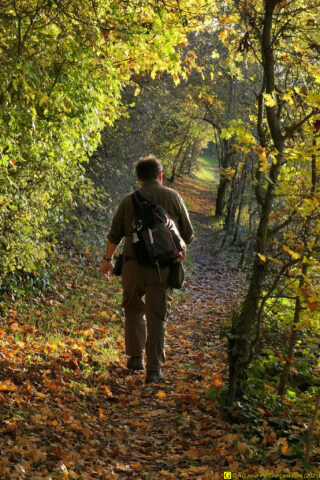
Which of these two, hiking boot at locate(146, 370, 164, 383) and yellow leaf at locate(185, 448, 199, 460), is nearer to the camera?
yellow leaf at locate(185, 448, 199, 460)

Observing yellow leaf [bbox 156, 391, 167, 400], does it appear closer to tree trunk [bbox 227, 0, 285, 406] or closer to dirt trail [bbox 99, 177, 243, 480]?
dirt trail [bbox 99, 177, 243, 480]

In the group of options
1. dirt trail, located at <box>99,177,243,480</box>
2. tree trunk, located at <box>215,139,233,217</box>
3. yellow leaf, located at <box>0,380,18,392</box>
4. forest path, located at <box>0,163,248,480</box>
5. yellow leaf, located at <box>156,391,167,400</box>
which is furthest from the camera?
tree trunk, located at <box>215,139,233,217</box>

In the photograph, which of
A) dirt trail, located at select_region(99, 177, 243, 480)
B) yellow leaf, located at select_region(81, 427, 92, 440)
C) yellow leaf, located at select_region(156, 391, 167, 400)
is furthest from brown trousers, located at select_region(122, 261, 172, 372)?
yellow leaf, located at select_region(81, 427, 92, 440)

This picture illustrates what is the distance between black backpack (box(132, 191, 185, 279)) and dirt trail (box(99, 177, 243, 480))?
138cm

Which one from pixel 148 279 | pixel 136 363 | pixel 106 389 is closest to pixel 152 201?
pixel 148 279

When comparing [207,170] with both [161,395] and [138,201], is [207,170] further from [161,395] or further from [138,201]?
[161,395]

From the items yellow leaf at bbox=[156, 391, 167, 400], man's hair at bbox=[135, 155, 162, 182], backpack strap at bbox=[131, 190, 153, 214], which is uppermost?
man's hair at bbox=[135, 155, 162, 182]

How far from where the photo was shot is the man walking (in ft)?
17.3

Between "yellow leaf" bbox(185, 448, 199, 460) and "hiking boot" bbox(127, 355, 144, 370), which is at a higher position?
"yellow leaf" bbox(185, 448, 199, 460)

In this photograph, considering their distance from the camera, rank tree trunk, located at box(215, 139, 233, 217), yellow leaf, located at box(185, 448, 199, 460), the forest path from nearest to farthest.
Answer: the forest path < yellow leaf, located at box(185, 448, 199, 460) < tree trunk, located at box(215, 139, 233, 217)

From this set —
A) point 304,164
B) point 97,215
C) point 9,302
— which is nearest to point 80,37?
point 304,164

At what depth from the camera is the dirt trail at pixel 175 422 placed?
3.61m

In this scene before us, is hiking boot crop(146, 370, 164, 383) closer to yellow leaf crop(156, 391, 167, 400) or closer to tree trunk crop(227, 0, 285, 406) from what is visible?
yellow leaf crop(156, 391, 167, 400)

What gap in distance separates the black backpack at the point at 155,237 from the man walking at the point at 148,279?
140 mm
